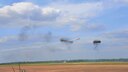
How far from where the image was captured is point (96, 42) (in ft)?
370
